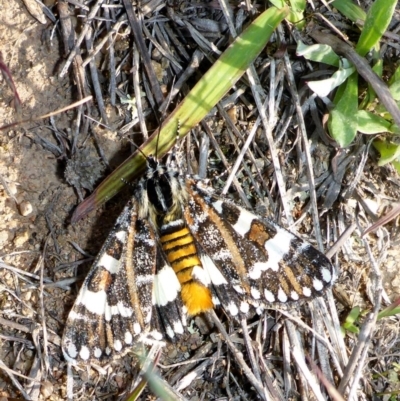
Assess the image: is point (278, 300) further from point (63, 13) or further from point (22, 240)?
point (63, 13)

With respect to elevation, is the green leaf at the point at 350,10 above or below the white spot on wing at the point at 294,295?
above

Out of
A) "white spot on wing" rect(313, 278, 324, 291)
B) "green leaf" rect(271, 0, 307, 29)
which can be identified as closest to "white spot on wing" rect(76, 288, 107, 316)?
"white spot on wing" rect(313, 278, 324, 291)

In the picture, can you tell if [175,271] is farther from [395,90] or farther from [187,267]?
[395,90]

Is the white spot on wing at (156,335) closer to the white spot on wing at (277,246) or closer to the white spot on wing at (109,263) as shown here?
the white spot on wing at (109,263)

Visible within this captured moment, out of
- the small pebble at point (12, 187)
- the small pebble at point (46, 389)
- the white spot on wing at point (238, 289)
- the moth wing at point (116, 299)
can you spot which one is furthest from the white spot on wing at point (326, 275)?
the small pebble at point (12, 187)

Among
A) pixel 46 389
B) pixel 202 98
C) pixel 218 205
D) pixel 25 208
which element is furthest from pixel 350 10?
pixel 46 389

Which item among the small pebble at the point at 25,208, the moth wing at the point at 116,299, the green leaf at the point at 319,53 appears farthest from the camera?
the small pebble at the point at 25,208

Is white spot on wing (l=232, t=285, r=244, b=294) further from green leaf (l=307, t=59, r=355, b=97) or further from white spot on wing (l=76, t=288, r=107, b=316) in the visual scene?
green leaf (l=307, t=59, r=355, b=97)
